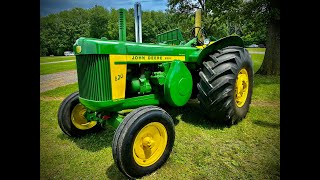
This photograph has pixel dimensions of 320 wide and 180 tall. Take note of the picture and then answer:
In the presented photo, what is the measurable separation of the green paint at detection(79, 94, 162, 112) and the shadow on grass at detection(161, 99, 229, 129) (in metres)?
0.86

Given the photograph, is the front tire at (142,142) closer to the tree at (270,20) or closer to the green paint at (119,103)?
the green paint at (119,103)

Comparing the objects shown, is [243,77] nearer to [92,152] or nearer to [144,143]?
[144,143]

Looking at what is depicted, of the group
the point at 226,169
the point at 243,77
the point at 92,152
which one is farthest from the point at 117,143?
the point at 243,77

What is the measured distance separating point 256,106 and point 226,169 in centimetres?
243

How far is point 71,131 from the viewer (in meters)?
3.06

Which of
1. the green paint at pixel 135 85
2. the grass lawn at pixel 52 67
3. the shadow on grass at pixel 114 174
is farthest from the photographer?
the green paint at pixel 135 85

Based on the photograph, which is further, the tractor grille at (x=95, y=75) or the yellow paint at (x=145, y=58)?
the yellow paint at (x=145, y=58)

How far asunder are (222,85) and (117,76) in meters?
1.50

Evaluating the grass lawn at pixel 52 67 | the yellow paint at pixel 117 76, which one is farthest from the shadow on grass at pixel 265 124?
the grass lawn at pixel 52 67

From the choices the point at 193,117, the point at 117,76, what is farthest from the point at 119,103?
the point at 193,117

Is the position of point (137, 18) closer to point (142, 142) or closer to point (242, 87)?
point (142, 142)

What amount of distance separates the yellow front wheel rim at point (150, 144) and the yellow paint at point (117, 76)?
545 millimetres

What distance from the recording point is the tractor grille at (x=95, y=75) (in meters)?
2.28
